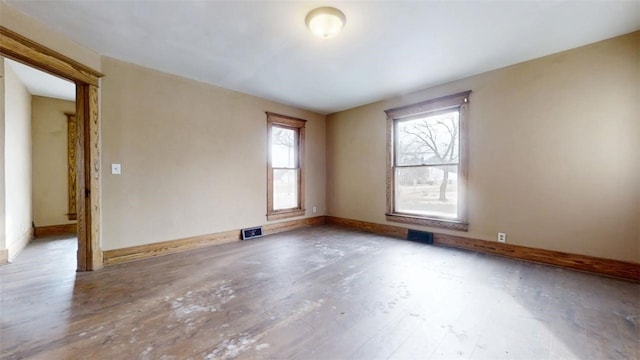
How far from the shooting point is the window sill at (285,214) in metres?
4.80

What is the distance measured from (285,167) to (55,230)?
451 centimetres

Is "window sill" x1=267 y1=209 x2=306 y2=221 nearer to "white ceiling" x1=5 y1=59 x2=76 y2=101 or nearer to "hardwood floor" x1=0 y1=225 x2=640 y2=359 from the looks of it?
"hardwood floor" x1=0 y1=225 x2=640 y2=359

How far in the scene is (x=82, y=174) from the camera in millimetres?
2910

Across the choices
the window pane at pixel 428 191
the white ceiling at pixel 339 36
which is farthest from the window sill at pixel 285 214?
the white ceiling at pixel 339 36

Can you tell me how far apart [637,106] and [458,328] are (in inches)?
118

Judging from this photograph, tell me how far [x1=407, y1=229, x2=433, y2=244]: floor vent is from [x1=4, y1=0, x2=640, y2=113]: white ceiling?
2.41 metres

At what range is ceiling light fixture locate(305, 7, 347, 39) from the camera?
218 cm

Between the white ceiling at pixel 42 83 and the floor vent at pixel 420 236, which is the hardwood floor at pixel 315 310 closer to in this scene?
the floor vent at pixel 420 236

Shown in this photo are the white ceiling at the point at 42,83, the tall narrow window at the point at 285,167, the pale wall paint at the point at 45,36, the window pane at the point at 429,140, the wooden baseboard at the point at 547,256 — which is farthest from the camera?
the tall narrow window at the point at 285,167

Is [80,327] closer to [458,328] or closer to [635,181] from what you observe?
[458,328]

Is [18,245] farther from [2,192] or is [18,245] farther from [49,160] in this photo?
[49,160]

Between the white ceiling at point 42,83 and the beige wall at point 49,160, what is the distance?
0.79 ft

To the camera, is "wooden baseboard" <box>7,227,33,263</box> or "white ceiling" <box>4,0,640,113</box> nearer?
"white ceiling" <box>4,0,640,113</box>

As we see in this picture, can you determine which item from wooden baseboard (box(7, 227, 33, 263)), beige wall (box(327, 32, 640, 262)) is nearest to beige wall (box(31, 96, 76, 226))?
wooden baseboard (box(7, 227, 33, 263))
